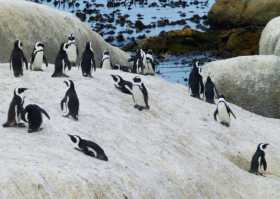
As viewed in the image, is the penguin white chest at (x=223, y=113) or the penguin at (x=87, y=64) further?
the penguin at (x=87, y=64)

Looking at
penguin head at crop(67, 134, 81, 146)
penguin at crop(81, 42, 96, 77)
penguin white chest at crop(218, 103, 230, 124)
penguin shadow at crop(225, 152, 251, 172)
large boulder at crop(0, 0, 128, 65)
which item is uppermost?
large boulder at crop(0, 0, 128, 65)

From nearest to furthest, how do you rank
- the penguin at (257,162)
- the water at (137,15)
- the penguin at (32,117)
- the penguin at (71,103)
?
1. the penguin at (32,117)
2. the penguin at (71,103)
3. the penguin at (257,162)
4. the water at (137,15)

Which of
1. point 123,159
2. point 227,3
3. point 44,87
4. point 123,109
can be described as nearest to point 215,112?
point 123,109

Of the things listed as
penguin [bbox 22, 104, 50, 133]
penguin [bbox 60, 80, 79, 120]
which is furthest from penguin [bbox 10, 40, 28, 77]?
penguin [bbox 22, 104, 50, 133]

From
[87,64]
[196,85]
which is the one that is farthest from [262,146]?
[87,64]

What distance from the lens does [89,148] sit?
1538 cm

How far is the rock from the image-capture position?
37359 millimetres

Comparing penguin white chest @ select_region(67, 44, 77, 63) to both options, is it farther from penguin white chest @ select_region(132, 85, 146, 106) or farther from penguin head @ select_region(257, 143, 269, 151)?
penguin head @ select_region(257, 143, 269, 151)

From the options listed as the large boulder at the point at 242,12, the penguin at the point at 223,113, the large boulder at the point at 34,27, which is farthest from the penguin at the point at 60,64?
the large boulder at the point at 242,12

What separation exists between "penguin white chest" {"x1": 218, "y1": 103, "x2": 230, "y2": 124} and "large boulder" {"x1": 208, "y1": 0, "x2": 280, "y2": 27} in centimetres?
3778

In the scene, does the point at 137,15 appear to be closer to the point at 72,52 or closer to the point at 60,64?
the point at 72,52

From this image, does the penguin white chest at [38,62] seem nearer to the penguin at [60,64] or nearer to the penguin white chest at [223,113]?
the penguin at [60,64]

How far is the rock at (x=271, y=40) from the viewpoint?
123ft

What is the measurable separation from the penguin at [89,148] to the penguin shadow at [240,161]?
5.51m
